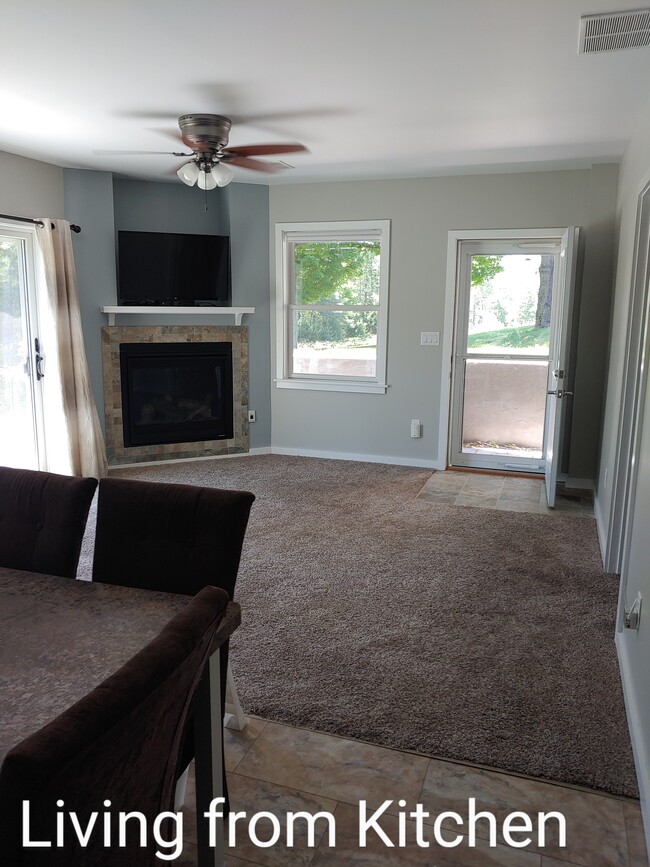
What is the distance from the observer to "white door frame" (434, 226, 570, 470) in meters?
5.36

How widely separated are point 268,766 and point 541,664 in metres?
1.19

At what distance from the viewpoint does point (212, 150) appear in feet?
13.2

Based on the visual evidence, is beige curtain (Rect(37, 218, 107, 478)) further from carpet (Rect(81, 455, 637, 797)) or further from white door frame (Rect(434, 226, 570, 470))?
white door frame (Rect(434, 226, 570, 470))

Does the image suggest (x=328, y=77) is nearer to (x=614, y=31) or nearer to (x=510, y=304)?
(x=614, y=31)

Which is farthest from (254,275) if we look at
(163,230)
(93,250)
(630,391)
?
(630,391)

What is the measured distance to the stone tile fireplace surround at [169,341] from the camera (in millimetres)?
5699

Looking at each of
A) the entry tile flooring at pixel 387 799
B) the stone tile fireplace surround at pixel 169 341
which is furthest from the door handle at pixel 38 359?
the entry tile flooring at pixel 387 799

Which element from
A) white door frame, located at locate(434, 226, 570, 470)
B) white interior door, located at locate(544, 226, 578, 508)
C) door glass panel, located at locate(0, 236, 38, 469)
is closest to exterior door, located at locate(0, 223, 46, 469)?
door glass panel, located at locate(0, 236, 38, 469)

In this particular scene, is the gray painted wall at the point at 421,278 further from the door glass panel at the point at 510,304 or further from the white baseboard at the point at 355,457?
the door glass panel at the point at 510,304

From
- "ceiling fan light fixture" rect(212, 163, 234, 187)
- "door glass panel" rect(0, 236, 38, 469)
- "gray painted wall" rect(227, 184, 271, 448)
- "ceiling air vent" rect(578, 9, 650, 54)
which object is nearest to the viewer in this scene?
"ceiling air vent" rect(578, 9, 650, 54)

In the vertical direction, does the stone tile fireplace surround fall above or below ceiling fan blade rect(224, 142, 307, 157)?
below

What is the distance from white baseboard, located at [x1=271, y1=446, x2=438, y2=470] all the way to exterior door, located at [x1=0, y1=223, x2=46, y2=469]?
2.15 metres

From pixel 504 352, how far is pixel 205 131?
3.07 m

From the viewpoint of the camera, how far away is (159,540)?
1.84 m
